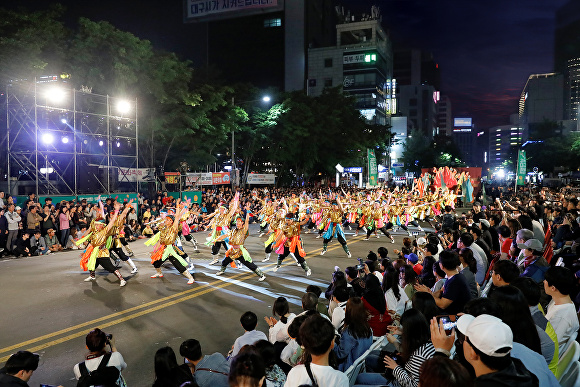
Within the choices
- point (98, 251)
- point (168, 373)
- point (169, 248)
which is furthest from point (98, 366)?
point (98, 251)

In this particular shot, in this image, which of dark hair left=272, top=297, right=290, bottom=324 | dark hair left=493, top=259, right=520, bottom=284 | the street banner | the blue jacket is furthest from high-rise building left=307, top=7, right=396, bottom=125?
the blue jacket

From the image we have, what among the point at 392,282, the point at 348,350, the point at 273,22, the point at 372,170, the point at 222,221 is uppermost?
the point at 273,22

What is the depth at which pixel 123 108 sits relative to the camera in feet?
64.1

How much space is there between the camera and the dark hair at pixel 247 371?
106 inches

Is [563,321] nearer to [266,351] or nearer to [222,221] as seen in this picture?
[266,351]

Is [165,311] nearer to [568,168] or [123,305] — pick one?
[123,305]

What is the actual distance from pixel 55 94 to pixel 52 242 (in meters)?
6.90

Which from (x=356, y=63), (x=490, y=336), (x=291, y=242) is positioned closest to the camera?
(x=490, y=336)

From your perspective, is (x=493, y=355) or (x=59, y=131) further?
(x=59, y=131)

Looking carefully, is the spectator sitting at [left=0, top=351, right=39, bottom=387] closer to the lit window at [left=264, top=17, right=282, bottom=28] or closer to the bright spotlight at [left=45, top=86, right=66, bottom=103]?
the bright spotlight at [left=45, top=86, right=66, bottom=103]

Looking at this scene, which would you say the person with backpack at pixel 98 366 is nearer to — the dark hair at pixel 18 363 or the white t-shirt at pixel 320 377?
the dark hair at pixel 18 363

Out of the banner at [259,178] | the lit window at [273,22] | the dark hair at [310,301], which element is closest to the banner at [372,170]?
the banner at [259,178]

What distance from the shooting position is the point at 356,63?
65250mm

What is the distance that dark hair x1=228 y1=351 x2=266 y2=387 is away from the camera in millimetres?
2682
